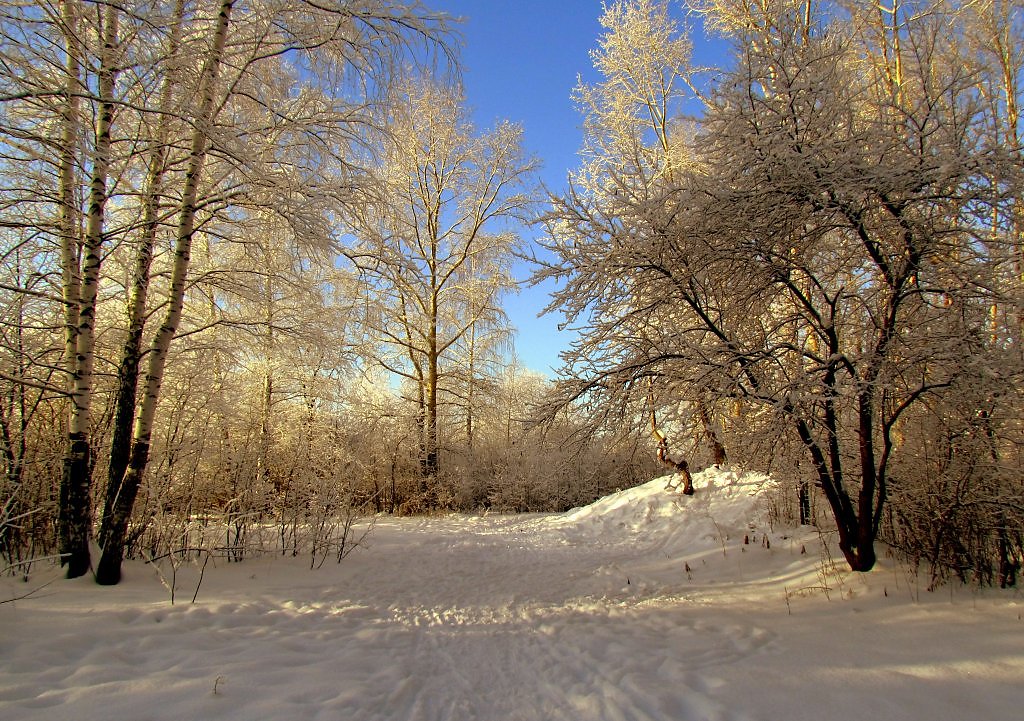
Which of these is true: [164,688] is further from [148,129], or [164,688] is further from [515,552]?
[515,552]

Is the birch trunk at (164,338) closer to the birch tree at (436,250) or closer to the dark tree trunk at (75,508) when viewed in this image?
the dark tree trunk at (75,508)

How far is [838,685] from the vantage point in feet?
10.2

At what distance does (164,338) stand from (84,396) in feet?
2.76

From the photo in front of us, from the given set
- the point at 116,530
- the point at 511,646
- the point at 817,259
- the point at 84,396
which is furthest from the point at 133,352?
the point at 817,259

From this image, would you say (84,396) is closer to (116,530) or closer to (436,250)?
(116,530)

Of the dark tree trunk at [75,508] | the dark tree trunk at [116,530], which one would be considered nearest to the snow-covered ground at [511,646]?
the dark tree trunk at [116,530]

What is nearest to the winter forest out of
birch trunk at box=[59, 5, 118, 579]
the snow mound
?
birch trunk at box=[59, 5, 118, 579]

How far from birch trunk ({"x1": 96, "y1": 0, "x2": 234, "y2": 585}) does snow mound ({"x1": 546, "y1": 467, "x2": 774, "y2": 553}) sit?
7281 millimetres

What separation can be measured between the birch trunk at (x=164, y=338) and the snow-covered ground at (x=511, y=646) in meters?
0.38

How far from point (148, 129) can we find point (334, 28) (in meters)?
2.08

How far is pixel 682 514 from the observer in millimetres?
9562

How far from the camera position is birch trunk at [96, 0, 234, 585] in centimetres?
456

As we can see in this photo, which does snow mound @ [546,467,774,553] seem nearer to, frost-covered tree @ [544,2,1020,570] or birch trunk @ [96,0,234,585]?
frost-covered tree @ [544,2,1020,570]

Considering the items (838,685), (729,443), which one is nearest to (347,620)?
(838,685)
